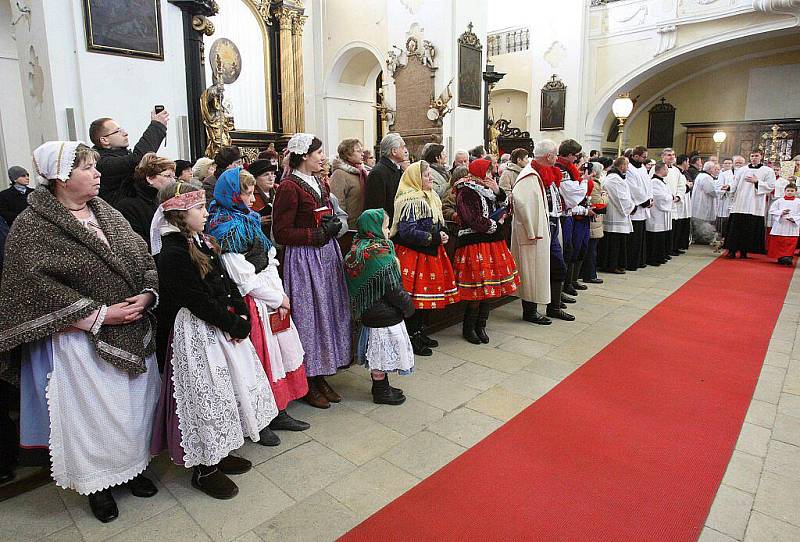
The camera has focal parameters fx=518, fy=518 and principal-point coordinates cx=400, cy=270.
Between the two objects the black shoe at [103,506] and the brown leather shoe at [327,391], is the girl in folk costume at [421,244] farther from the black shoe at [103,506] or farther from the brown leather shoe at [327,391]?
the black shoe at [103,506]

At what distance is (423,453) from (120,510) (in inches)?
58.5

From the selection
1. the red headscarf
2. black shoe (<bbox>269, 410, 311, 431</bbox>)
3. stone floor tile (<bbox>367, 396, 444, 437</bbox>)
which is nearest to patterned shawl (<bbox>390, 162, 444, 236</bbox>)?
the red headscarf

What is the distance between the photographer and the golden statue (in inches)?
338

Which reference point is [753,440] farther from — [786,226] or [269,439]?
[786,226]

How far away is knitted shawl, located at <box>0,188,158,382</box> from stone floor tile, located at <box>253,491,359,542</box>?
3.07 ft

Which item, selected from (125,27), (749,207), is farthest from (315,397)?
(749,207)

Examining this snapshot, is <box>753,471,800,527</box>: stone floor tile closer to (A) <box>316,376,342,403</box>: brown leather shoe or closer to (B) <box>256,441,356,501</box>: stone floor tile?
(B) <box>256,441,356,501</box>: stone floor tile

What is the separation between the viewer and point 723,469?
8.90 feet

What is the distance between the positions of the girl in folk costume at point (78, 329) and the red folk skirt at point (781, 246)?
877cm

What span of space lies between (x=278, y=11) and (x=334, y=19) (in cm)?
135

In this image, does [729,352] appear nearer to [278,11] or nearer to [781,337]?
[781,337]

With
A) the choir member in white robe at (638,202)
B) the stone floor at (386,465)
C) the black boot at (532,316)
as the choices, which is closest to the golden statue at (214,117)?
the black boot at (532,316)

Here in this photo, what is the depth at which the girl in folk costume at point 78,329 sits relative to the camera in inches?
81.7

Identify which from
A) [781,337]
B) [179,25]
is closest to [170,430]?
[781,337]
